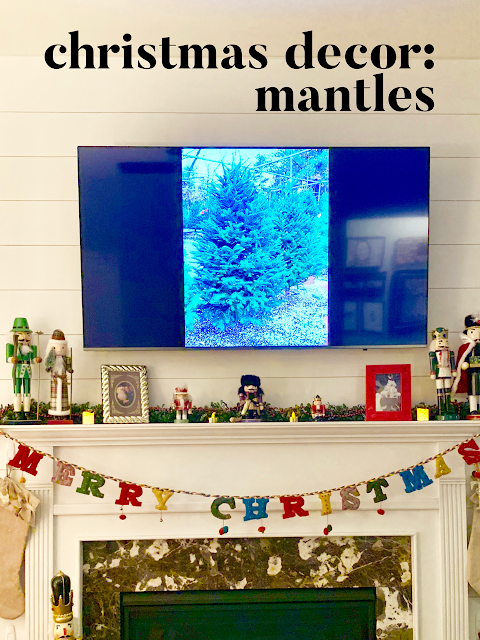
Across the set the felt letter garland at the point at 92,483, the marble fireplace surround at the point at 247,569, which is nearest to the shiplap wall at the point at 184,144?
the felt letter garland at the point at 92,483

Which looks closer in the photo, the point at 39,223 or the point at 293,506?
the point at 293,506

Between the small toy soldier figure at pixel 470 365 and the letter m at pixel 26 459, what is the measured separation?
171 cm

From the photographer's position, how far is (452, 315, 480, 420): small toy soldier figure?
246 centimetres

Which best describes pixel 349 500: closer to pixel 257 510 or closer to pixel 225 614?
pixel 257 510

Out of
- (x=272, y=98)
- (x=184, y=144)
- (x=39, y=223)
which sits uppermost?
(x=272, y=98)

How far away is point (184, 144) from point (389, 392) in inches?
52.9

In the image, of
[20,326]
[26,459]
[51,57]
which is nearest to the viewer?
[26,459]

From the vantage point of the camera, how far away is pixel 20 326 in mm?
2418

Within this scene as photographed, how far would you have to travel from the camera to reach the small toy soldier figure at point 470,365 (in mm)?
2465

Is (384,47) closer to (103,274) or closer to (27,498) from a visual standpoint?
(103,274)

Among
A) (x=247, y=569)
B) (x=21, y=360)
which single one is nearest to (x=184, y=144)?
(x=21, y=360)

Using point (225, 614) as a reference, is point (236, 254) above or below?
above

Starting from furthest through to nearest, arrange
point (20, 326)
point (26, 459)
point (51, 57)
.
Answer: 1. point (51, 57)
2. point (20, 326)
3. point (26, 459)

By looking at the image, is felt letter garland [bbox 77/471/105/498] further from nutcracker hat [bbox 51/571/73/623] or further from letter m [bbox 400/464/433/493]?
letter m [bbox 400/464/433/493]
